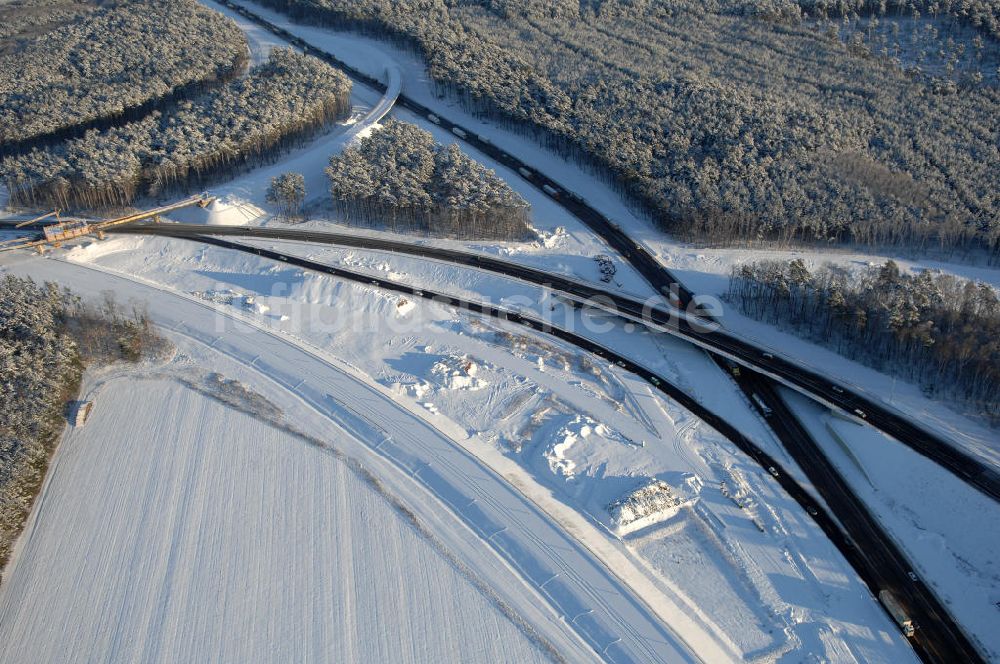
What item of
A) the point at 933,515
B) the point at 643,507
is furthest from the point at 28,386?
the point at 933,515

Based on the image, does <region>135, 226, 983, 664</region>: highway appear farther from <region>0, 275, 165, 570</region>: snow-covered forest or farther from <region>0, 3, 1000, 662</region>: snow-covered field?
<region>0, 275, 165, 570</region>: snow-covered forest

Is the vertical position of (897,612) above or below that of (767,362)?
below

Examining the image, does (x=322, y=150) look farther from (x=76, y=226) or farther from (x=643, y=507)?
(x=643, y=507)

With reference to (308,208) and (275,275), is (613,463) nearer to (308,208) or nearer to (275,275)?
(275,275)

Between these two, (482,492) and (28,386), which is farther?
(28,386)

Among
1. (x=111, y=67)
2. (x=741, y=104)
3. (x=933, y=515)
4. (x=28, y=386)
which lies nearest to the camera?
(x=933, y=515)

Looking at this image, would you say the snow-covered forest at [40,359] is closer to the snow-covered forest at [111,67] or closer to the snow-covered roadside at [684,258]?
the snow-covered roadside at [684,258]

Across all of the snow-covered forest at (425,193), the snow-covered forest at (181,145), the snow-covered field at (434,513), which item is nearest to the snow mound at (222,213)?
the snow-covered forest at (181,145)

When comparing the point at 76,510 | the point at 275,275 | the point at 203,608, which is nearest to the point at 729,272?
the point at 275,275
